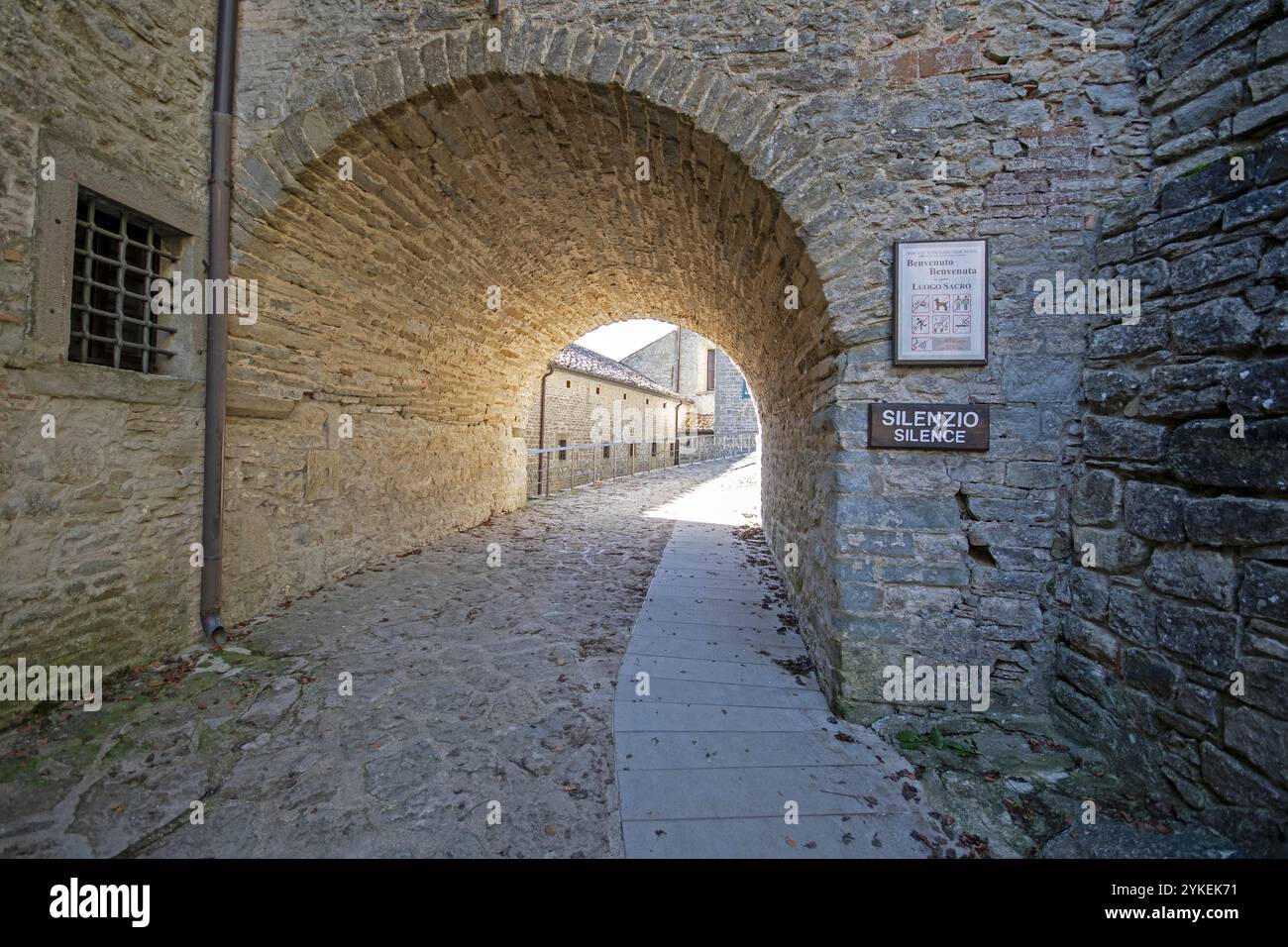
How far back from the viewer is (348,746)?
8.61 feet

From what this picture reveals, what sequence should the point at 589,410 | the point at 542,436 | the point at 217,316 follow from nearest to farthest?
the point at 217,316
the point at 542,436
the point at 589,410

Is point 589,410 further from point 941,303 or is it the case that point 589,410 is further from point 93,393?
point 941,303

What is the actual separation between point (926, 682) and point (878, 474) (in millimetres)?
1195

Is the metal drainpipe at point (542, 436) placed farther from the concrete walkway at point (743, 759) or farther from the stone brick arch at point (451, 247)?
the concrete walkway at point (743, 759)

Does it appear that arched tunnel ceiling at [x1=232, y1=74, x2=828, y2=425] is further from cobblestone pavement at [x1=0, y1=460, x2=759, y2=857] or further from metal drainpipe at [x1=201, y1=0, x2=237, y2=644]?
cobblestone pavement at [x1=0, y1=460, x2=759, y2=857]

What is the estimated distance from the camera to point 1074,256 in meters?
2.85

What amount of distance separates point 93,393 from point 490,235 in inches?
137

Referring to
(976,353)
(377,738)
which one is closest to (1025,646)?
(976,353)

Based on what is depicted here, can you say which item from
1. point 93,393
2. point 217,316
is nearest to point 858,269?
point 217,316

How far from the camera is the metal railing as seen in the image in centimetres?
1345

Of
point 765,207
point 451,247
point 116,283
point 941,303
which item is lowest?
point 941,303

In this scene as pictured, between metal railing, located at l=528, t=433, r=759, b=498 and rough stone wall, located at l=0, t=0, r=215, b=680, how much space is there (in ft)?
29.7

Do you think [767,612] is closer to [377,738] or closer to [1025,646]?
[1025,646]

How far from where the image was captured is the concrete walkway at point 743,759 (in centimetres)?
209
